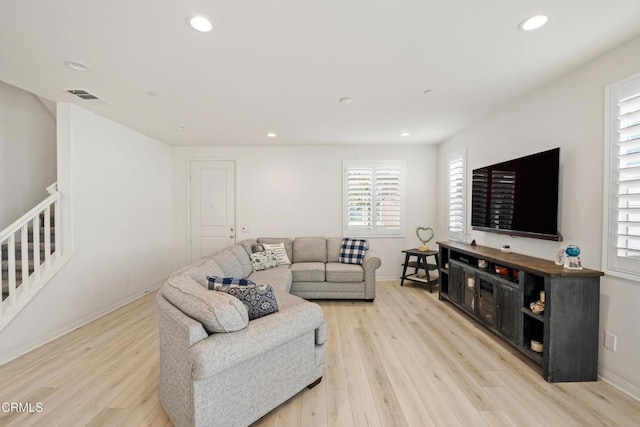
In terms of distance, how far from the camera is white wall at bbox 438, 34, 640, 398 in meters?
1.96

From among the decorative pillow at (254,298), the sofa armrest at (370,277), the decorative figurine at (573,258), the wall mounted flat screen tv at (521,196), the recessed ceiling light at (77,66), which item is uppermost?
the recessed ceiling light at (77,66)

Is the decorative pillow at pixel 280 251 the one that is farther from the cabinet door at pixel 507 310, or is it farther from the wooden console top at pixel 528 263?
the cabinet door at pixel 507 310

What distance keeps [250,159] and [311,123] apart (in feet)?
6.06

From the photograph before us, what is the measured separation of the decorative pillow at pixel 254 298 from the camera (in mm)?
1835

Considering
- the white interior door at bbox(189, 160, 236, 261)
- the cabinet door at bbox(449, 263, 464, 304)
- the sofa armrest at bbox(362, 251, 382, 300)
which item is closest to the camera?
the cabinet door at bbox(449, 263, 464, 304)

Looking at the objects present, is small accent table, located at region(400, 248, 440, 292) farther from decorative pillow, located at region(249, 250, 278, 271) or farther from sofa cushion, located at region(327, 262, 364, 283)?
decorative pillow, located at region(249, 250, 278, 271)

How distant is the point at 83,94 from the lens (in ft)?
9.27

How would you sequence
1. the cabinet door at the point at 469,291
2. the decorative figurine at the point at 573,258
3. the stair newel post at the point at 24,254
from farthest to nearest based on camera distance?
1. the cabinet door at the point at 469,291
2. the stair newel post at the point at 24,254
3. the decorative figurine at the point at 573,258

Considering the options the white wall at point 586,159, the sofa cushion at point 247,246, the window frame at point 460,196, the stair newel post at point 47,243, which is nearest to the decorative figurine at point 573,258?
the white wall at point 586,159

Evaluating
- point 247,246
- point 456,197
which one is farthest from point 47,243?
point 456,197

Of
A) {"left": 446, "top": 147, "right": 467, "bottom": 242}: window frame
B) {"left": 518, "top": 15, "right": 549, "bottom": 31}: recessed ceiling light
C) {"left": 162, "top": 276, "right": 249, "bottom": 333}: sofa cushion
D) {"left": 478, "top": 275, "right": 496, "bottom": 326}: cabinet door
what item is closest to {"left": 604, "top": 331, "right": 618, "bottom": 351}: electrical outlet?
{"left": 478, "top": 275, "right": 496, "bottom": 326}: cabinet door

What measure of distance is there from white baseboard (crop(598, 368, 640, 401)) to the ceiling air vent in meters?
5.43

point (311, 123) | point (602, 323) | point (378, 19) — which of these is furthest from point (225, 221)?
point (602, 323)

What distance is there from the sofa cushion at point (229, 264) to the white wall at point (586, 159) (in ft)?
11.1
